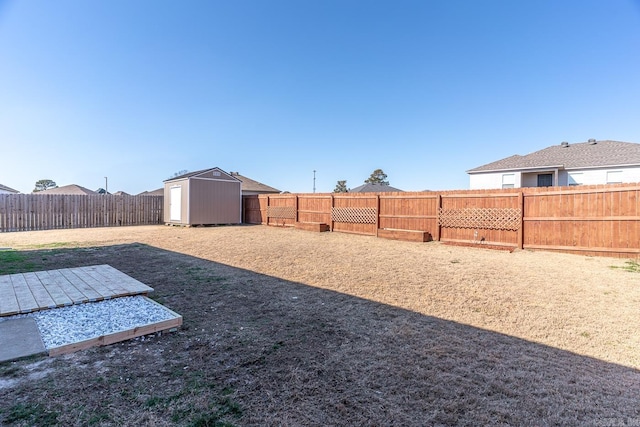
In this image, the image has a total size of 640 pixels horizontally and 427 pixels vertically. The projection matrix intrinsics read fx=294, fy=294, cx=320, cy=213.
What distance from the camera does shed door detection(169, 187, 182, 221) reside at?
53.7 ft

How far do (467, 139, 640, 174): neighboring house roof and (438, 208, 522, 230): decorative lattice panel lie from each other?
9189mm

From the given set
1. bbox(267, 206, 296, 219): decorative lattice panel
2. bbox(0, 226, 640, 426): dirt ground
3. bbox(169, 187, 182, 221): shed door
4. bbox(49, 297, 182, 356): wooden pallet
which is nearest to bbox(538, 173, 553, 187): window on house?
bbox(0, 226, 640, 426): dirt ground

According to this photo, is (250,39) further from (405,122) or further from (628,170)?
(628,170)

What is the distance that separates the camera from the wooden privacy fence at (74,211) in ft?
44.8

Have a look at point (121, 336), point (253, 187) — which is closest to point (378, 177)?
point (253, 187)

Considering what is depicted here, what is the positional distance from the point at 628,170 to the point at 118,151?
29342 mm

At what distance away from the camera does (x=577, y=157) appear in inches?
610

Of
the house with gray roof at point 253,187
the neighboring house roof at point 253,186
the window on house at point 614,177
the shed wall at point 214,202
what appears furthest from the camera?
the neighboring house roof at point 253,186

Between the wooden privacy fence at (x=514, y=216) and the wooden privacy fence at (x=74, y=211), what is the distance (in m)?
11.9

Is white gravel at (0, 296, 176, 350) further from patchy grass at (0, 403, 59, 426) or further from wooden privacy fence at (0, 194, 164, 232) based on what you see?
wooden privacy fence at (0, 194, 164, 232)

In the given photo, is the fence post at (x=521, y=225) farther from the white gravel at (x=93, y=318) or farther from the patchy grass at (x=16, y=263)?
the patchy grass at (x=16, y=263)

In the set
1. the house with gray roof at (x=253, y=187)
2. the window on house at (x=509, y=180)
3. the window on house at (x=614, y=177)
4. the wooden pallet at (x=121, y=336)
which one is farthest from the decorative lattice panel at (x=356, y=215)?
the house with gray roof at (x=253, y=187)

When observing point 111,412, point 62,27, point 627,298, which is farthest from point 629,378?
point 62,27

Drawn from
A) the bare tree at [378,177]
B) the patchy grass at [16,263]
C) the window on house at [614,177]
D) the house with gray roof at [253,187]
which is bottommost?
the patchy grass at [16,263]
